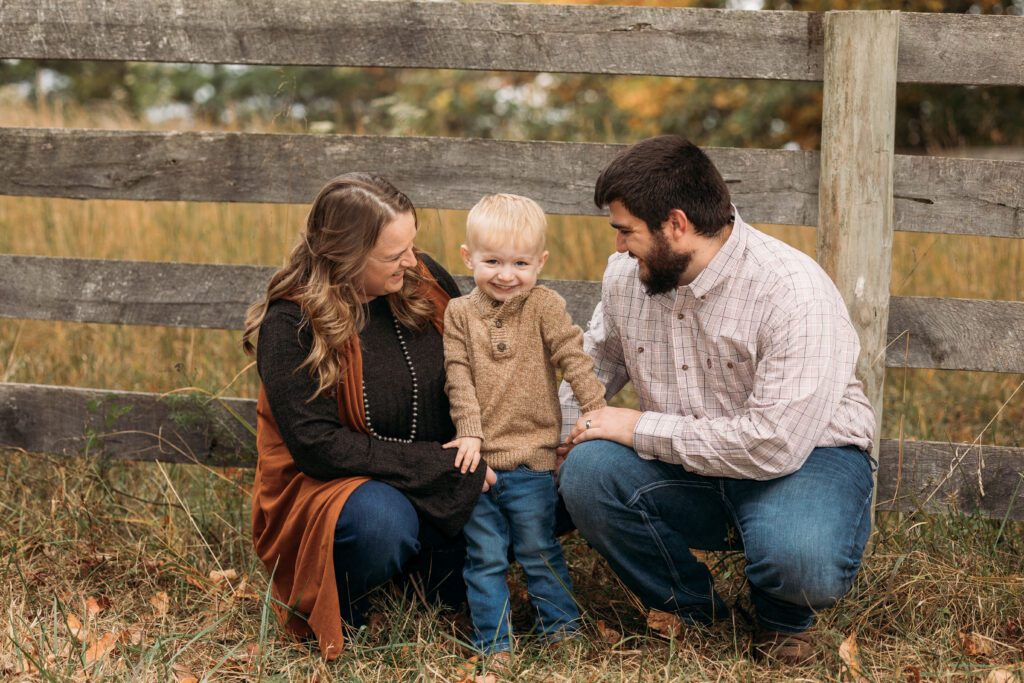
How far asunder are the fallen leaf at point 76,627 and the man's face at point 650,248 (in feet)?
6.24

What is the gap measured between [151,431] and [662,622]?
1.93 meters

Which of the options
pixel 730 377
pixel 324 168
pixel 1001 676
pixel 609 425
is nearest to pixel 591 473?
pixel 609 425

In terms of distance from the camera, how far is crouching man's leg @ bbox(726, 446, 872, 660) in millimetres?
2840

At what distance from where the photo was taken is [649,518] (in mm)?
3082

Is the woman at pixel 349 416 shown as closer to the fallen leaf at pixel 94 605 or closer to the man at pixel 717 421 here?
the man at pixel 717 421

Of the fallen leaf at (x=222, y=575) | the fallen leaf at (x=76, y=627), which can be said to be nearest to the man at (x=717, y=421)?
the fallen leaf at (x=222, y=575)

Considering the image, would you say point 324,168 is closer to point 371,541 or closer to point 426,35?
point 426,35

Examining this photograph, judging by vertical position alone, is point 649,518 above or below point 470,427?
below

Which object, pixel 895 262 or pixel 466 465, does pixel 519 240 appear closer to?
pixel 466 465

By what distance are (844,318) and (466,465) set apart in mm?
1131

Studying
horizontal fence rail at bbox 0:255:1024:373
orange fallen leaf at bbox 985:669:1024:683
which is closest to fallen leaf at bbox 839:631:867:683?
orange fallen leaf at bbox 985:669:1024:683

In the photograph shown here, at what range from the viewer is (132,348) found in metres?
4.82

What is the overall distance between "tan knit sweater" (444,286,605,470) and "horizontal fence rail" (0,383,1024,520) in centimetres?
106

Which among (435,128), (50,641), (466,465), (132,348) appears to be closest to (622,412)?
(466,465)
